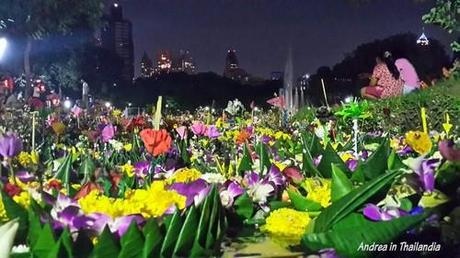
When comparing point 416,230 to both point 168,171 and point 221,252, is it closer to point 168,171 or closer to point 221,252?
point 221,252

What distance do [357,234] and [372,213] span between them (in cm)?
7

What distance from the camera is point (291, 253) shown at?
1504 mm

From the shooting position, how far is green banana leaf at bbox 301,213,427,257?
1354 millimetres

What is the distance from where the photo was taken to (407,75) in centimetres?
1143

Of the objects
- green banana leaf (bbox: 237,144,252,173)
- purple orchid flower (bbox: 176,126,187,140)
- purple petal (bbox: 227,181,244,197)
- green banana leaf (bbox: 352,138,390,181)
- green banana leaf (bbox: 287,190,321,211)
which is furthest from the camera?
purple orchid flower (bbox: 176,126,187,140)

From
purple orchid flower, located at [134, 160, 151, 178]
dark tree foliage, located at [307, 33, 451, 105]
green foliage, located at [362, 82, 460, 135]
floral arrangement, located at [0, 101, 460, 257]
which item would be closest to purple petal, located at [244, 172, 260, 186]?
floral arrangement, located at [0, 101, 460, 257]

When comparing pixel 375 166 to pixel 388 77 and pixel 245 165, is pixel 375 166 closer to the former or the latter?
pixel 245 165

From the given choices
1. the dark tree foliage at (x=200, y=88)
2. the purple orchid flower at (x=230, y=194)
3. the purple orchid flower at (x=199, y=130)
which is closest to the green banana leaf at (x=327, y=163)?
the purple orchid flower at (x=230, y=194)

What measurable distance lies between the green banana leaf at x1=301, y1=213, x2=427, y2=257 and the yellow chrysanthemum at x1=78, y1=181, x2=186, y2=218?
0.29 meters

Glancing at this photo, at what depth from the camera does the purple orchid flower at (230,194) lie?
1840 mm

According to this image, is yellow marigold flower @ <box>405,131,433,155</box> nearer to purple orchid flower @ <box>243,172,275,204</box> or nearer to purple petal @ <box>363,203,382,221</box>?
purple orchid flower @ <box>243,172,275,204</box>

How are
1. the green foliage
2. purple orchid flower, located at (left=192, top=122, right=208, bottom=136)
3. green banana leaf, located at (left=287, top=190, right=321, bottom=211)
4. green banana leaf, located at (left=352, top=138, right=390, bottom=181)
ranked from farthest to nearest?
the green foliage, purple orchid flower, located at (left=192, top=122, right=208, bottom=136), green banana leaf, located at (left=352, top=138, right=390, bottom=181), green banana leaf, located at (left=287, top=190, right=321, bottom=211)

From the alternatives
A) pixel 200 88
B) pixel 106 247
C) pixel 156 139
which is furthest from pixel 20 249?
pixel 200 88

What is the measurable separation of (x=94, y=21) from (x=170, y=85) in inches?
1655
